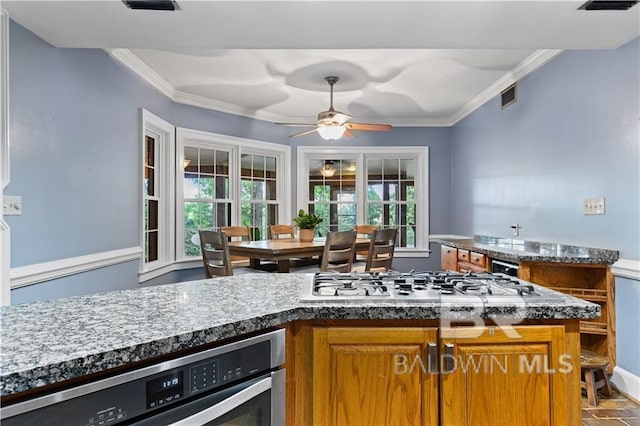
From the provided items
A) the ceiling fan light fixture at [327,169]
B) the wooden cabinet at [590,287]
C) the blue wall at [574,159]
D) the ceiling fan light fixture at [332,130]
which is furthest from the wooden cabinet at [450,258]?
the ceiling fan light fixture at [327,169]

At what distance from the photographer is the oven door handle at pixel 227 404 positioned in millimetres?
926

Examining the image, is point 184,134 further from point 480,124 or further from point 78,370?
point 78,370

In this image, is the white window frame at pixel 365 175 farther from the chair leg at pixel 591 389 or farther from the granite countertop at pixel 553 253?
the chair leg at pixel 591 389

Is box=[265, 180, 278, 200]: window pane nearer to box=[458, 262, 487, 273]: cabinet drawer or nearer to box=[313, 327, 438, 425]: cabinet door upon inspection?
box=[458, 262, 487, 273]: cabinet drawer

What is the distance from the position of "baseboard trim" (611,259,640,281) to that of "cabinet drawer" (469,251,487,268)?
2.89ft

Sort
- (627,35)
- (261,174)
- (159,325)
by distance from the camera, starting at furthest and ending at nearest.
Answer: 1. (261,174)
2. (627,35)
3. (159,325)

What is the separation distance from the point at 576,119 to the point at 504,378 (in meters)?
2.59

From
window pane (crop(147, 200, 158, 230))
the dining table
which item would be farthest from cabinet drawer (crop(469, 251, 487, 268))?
window pane (crop(147, 200, 158, 230))

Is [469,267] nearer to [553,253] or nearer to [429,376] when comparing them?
[553,253]

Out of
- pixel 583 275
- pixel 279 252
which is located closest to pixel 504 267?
pixel 583 275

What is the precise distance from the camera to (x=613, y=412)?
91.8 inches

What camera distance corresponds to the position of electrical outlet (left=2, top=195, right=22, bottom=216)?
218 cm

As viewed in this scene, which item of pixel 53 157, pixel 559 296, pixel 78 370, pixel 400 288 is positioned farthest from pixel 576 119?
pixel 53 157

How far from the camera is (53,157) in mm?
2566
